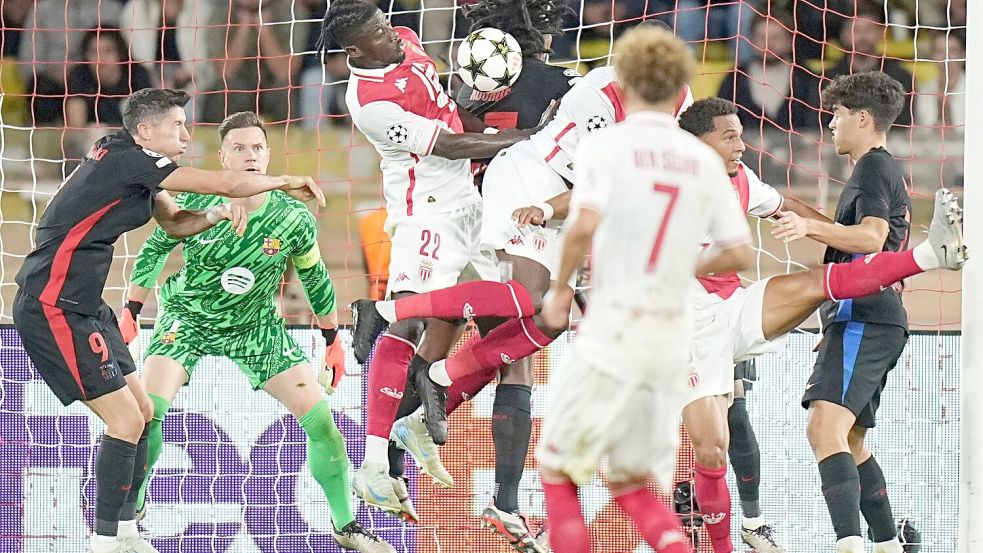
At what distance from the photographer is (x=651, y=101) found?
412cm

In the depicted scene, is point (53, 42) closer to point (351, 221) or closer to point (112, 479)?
point (351, 221)

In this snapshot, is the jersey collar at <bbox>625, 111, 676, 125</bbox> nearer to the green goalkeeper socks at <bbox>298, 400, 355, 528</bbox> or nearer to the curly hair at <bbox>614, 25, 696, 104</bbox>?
the curly hair at <bbox>614, 25, 696, 104</bbox>

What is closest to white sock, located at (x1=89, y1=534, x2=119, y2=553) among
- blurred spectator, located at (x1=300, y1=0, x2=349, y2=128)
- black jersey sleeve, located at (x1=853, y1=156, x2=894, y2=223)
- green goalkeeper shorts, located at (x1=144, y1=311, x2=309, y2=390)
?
green goalkeeper shorts, located at (x1=144, y1=311, x2=309, y2=390)

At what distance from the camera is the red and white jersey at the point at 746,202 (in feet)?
19.7

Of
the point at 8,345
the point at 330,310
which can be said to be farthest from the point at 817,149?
the point at 8,345

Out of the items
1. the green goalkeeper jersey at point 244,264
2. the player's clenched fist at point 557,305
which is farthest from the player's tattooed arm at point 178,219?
the player's clenched fist at point 557,305

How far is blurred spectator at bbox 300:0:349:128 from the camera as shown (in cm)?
945

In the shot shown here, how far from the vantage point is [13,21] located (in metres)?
9.92

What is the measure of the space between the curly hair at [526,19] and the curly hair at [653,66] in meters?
2.10

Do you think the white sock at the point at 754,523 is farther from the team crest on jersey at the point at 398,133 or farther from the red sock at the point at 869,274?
the team crest on jersey at the point at 398,133

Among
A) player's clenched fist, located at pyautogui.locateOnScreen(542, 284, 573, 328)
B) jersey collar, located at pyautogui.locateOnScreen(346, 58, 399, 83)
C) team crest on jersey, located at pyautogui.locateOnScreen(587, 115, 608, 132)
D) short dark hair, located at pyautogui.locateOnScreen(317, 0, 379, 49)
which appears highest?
short dark hair, located at pyautogui.locateOnScreen(317, 0, 379, 49)

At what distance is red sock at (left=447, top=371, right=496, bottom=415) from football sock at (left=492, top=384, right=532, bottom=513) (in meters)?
0.12

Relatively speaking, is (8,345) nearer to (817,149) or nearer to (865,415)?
(865,415)

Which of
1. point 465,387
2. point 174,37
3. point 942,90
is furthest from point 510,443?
point 942,90
